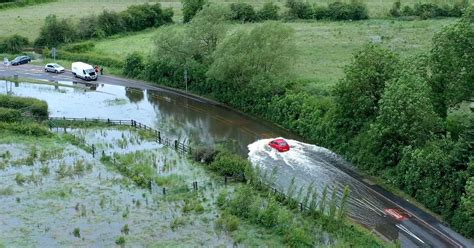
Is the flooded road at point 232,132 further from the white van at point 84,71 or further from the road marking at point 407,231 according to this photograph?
the white van at point 84,71

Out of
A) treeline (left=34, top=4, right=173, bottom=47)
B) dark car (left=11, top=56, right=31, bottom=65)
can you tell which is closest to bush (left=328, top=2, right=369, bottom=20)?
treeline (left=34, top=4, right=173, bottom=47)

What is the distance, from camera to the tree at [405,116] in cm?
4141

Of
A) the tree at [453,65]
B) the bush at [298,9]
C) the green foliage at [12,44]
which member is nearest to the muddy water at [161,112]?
the green foliage at [12,44]

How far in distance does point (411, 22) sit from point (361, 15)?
729 centimetres

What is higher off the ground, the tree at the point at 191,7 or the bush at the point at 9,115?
the tree at the point at 191,7

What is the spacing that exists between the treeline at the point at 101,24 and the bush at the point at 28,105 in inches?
1013

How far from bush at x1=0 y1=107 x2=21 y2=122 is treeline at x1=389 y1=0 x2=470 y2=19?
5936 centimetres

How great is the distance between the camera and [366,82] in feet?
153

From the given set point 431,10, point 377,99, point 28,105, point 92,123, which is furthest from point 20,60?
point 431,10

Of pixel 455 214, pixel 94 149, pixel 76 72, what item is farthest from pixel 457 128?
pixel 76 72

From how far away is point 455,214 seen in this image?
3738 cm

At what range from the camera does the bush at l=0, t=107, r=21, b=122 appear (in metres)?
54.2

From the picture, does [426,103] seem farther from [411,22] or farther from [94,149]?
[411,22]

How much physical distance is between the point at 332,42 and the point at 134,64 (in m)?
25.2
